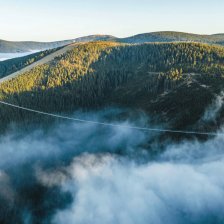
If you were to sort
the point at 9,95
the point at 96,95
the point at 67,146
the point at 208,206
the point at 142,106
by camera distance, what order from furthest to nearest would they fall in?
the point at 96,95 → the point at 9,95 → the point at 142,106 → the point at 67,146 → the point at 208,206

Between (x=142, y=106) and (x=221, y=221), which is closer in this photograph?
(x=221, y=221)

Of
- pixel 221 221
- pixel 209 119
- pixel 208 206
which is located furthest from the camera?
pixel 209 119

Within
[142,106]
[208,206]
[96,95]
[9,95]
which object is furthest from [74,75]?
[208,206]

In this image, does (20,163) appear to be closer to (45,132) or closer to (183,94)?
(45,132)

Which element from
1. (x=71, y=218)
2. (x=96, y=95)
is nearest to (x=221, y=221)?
(x=71, y=218)

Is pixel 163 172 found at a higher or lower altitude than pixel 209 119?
lower

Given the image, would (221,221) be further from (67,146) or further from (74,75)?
(74,75)
